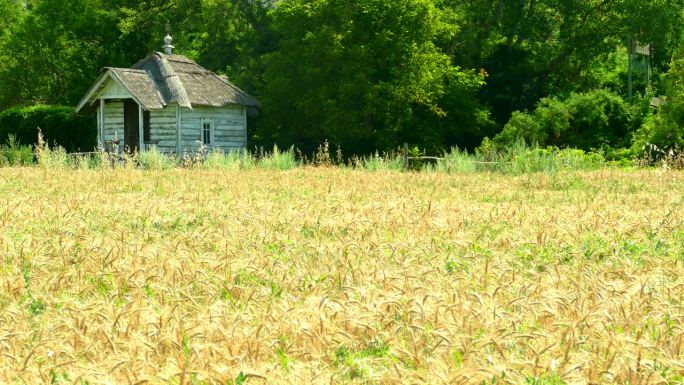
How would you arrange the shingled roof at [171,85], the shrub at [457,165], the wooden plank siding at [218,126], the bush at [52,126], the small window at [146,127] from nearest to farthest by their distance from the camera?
the shrub at [457,165] < the shingled roof at [171,85] < the wooden plank siding at [218,126] < the small window at [146,127] < the bush at [52,126]

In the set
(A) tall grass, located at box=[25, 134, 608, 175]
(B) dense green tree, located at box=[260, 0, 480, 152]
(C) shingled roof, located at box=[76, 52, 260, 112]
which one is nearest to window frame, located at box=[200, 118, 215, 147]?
(C) shingled roof, located at box=[76, 52, 260, 112]

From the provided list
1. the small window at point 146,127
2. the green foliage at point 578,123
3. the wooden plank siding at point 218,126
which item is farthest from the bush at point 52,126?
the green foliage at point 578,123

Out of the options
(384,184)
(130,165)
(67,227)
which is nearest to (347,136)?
(130,165)

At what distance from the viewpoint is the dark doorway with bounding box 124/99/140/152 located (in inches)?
1484

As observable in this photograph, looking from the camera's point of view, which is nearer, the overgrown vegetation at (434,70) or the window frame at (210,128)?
the overgrown vegetation at (434,70)

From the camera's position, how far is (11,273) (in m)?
6.31

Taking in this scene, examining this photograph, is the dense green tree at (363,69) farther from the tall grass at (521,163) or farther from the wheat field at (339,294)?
the wheat field at (339,294)

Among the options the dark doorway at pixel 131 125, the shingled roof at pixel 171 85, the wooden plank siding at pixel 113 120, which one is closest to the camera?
the shingled roof at pixel 171 85

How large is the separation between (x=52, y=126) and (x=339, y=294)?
35.0m

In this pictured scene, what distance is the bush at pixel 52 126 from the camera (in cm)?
3831

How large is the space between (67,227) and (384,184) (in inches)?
362

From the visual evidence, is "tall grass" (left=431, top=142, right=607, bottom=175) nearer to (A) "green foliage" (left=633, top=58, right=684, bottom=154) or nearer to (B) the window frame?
(A) "green foliage" (left=633, top=58, right=684, bottom=154)

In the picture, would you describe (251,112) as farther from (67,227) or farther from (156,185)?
(67,227)

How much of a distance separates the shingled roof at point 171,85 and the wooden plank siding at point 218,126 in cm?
81
